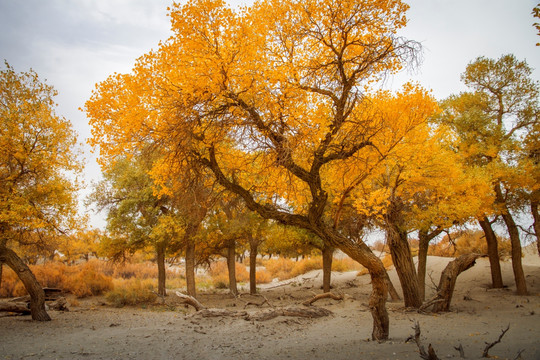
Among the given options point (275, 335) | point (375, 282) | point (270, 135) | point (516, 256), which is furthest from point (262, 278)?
point (270, 135)

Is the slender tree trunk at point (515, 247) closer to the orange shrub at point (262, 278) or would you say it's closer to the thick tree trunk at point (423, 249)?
the thick tree trunk at point (423, 249)

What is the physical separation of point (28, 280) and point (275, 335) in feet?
26.0

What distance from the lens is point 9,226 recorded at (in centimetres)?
1162

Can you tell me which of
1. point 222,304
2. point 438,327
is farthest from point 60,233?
point 438,327

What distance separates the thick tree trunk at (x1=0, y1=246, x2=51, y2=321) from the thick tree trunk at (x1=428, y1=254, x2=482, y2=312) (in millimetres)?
13011

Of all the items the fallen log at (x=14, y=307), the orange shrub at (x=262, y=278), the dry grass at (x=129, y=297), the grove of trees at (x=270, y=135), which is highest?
the grove of trees at (x=270, y=135)

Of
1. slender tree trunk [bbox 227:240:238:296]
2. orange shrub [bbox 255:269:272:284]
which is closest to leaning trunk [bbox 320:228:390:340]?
slender tree trunk [bbox 227:240:238:296]

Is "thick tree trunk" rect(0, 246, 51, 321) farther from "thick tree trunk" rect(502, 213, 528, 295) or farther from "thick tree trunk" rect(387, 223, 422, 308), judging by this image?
"thick tree trunk" rect(502, 213, 528, 295)

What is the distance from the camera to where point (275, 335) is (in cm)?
912

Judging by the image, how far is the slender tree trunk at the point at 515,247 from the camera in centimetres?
1562

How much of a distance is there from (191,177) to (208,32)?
323cm

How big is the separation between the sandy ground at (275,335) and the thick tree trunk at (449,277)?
48 cm

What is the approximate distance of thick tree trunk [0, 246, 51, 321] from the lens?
1071 cm

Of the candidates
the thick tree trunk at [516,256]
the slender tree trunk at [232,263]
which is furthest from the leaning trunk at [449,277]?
the slender tree trunk at [232,263]
